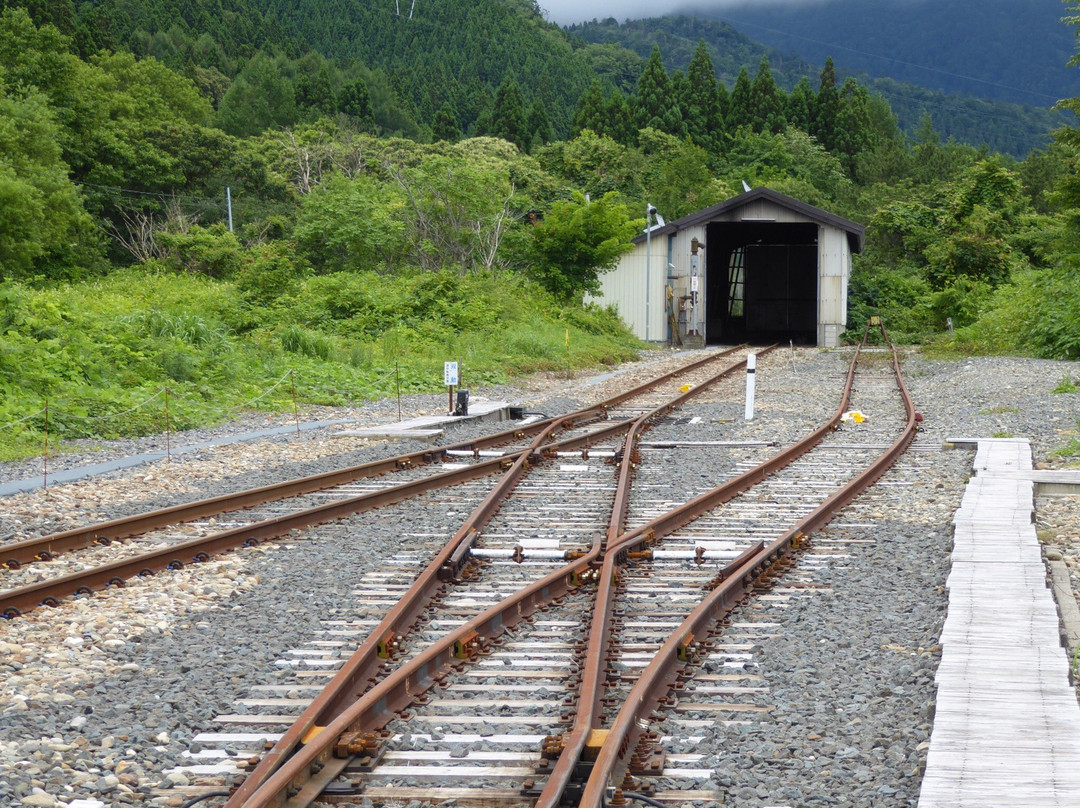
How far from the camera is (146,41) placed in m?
107

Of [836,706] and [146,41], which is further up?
[146,41]

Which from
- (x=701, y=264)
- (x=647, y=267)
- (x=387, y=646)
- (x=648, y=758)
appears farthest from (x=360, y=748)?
(x=701, y=264)

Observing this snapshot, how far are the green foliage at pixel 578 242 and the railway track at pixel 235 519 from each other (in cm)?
2220

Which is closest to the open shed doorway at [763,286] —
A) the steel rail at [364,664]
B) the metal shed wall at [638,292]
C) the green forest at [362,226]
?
the green forest at [362,226]

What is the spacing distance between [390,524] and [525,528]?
120 cm

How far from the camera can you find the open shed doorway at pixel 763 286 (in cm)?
4712

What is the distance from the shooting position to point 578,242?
37.8 m

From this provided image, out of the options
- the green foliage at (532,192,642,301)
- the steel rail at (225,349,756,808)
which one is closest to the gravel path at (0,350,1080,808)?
the steel rail at (225,349,756,808)

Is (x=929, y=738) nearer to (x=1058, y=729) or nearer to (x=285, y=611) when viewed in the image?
(x=1058, y=729)

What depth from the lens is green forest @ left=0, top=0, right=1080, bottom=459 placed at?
20609 millimetres

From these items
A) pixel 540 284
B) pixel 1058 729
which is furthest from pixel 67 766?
pixel 540 284

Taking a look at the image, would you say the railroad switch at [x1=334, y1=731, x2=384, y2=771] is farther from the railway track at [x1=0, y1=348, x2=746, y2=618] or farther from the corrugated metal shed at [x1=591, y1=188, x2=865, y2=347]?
the corrugated metal shed at [x1=591, y1=188, x2=865, y2=347]

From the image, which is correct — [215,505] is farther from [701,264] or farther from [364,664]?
[701,264]

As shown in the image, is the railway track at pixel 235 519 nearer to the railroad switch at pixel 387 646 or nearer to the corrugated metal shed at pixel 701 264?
the railroad switch at pixel 387 646
